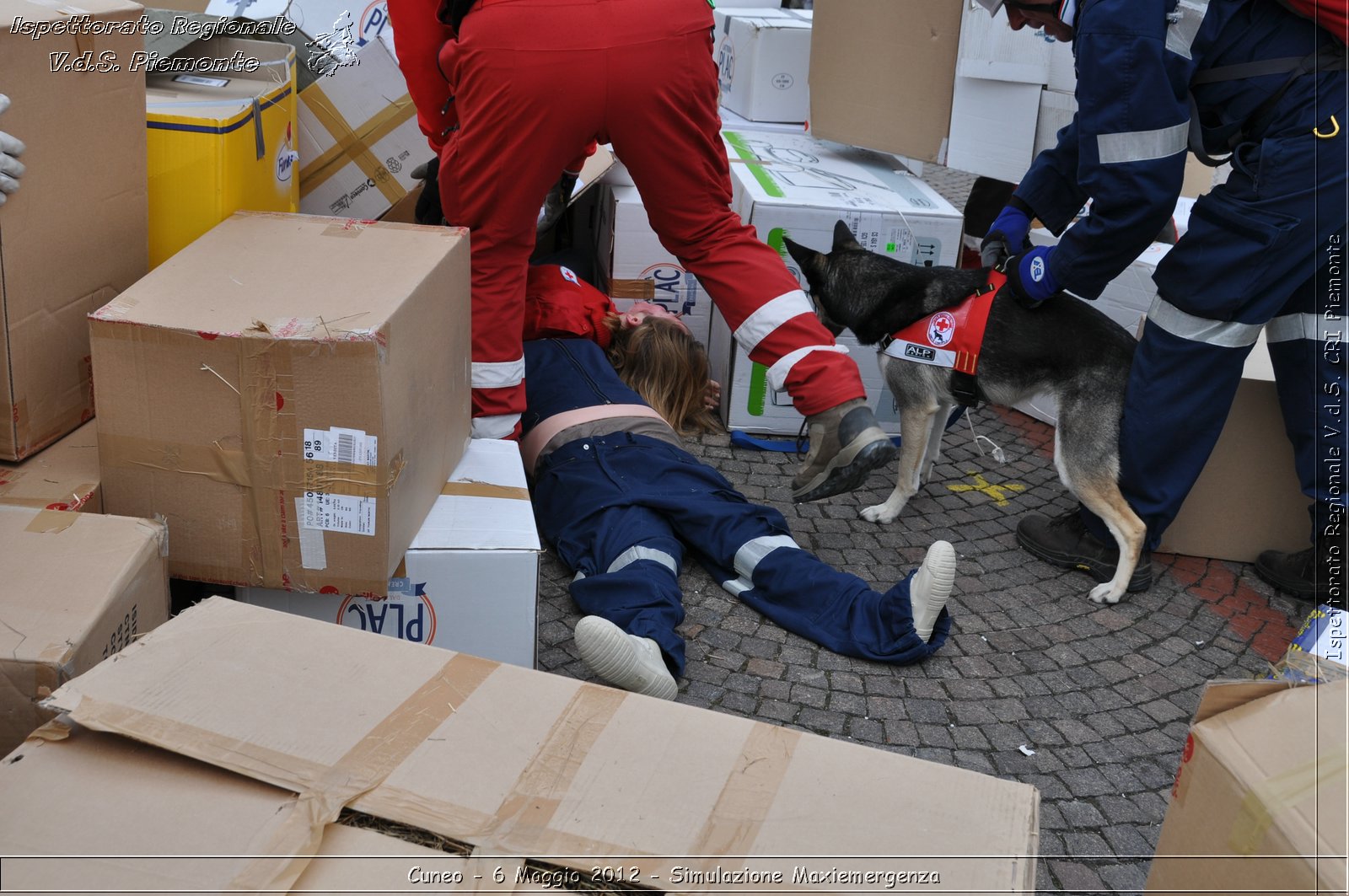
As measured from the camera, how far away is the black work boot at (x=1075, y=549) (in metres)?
3.51

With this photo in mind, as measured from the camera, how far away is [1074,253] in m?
3.23

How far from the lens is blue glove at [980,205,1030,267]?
3.68 meters

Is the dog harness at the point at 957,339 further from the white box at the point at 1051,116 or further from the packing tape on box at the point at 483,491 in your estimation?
the packing tape on box at the point at 483,491

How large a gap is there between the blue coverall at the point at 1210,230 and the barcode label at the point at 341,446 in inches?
84.1

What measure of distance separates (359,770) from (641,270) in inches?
Answer: 128

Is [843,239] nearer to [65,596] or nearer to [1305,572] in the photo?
[1305,572]

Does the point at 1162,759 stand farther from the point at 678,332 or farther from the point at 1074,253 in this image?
the point at 678,332

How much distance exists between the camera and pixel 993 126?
4.64 metres

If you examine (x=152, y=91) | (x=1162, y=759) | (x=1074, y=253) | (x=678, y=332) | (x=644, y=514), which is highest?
(x=152, y=91)

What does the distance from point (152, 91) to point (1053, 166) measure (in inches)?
108

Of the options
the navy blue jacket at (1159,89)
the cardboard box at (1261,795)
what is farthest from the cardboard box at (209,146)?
the cardboard box at (1261,795)

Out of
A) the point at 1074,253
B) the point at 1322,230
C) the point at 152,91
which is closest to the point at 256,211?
the point at 152,91

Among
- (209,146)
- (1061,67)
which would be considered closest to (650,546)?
(209,146)

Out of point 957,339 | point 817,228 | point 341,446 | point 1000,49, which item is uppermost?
point 1000,49
